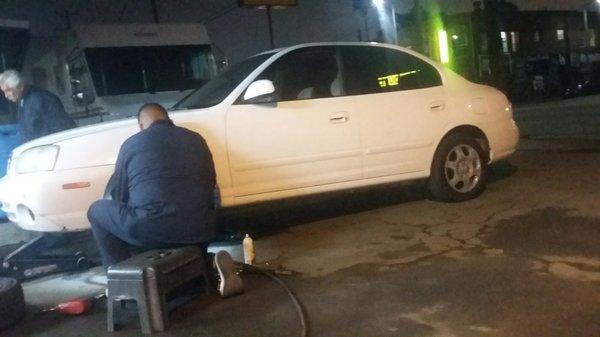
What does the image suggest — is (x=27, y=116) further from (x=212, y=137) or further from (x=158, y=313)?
(x=158, y=313)

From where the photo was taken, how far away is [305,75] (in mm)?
6438

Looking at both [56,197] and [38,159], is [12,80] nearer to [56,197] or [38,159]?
[38,159]

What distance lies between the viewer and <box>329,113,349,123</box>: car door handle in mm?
6285

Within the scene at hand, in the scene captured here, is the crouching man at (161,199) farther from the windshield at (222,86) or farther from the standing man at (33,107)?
the standing man at (33,107)

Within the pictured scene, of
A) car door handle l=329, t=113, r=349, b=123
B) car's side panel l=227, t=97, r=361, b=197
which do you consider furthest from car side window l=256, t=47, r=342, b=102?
car door handle l=329, t=113, r=349, b=123

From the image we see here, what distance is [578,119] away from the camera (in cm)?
1523

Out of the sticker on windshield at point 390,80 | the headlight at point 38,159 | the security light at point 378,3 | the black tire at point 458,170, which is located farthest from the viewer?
the security light at point 378,3

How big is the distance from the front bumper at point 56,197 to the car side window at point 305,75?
1758mm

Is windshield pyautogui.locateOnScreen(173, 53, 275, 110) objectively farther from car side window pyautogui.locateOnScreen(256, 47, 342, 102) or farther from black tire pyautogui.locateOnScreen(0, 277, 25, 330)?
black tire pyautogui.locateOnScreen(0, 277, 25, 330)

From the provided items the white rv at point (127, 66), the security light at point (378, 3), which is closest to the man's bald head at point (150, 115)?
the white rv at point (127, 66)

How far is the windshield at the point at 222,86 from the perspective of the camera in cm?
618

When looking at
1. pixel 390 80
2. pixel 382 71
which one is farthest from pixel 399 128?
pixel 382 71

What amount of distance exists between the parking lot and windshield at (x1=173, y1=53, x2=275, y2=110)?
4.45ft

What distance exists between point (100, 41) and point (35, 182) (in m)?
6.67
